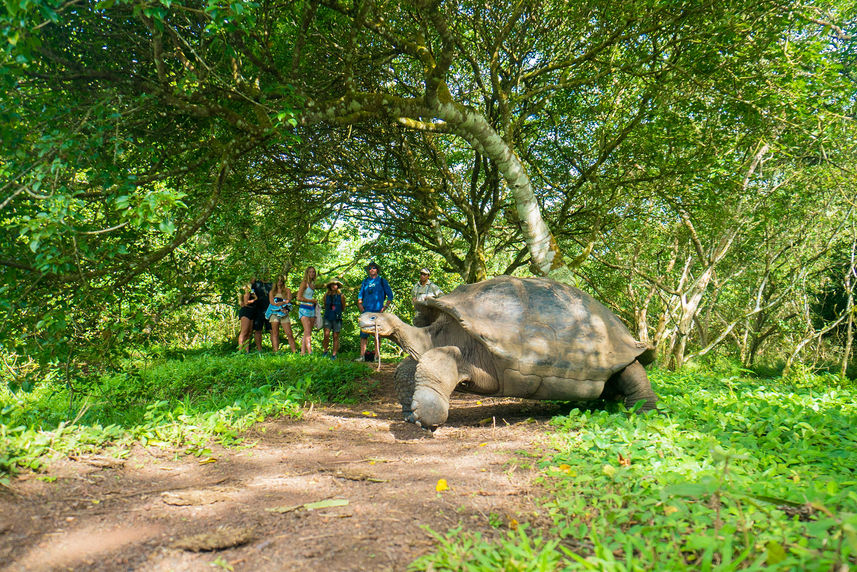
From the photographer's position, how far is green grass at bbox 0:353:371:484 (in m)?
3.31

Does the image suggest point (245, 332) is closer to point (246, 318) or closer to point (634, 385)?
point (246, 318)

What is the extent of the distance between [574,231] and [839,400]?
7585 mm

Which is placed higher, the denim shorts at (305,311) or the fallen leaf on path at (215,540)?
the denim shorts at (305,311)

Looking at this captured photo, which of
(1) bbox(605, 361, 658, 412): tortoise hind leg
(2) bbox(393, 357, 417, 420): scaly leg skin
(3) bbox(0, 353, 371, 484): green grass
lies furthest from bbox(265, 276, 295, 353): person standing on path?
(1) bbox(605, 361, 658, 412): tortoise hind leg

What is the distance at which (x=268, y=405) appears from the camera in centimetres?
525

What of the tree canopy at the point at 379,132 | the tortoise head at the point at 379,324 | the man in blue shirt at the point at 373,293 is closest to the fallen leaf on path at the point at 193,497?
the tree canopy at the point at 379,132

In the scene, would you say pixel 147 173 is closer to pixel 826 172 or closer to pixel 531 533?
pixel 531 533

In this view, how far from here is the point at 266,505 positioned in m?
2.69

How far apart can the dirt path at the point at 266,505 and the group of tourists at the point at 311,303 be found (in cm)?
532

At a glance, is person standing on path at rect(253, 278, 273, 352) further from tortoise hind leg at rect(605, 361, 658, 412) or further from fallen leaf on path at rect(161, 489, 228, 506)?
fallen leaf on path at rect(161, 489, 228, 506)

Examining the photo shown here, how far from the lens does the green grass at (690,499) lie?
1.86 meters

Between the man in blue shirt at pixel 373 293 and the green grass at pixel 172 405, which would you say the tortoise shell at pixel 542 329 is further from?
the man in blue shirt at pixel 373 293

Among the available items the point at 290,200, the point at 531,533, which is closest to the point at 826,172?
the point at 290,200

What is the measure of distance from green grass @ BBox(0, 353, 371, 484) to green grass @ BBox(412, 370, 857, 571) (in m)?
2.73
